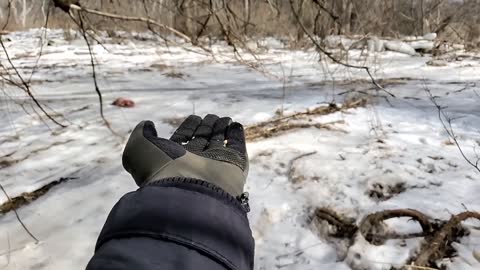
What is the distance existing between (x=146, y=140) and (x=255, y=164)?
98 centimetres

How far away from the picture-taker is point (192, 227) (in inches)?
31.5

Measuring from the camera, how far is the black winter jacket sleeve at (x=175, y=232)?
722mm

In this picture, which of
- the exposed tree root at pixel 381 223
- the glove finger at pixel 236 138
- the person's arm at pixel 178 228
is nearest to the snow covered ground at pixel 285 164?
the exposed tree root at pixel 381 223

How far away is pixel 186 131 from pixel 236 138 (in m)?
0.19

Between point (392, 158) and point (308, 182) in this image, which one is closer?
point (308, 182)

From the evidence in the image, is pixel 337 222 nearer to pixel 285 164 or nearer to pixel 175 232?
pixel 285 164

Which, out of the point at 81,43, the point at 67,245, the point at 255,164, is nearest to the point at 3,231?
the point at 67,245

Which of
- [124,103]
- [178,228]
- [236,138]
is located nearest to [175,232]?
[178,228]

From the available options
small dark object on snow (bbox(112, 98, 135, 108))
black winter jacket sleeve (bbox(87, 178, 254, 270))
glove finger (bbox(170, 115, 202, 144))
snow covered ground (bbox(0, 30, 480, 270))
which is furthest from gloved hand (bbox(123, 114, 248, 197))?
small dark object on snow (bbox(112, 98, 135, 108))

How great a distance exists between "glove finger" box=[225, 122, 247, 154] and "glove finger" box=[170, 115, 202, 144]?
13 centimetres

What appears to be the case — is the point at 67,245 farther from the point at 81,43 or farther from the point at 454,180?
the point at 81,43

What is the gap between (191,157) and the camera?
3.88 feet

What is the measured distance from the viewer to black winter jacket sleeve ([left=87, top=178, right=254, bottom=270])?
2.37 feet

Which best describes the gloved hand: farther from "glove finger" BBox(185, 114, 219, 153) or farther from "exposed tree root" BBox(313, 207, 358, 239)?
"exposed tree root" BBox(313, 207, 358, 239)
